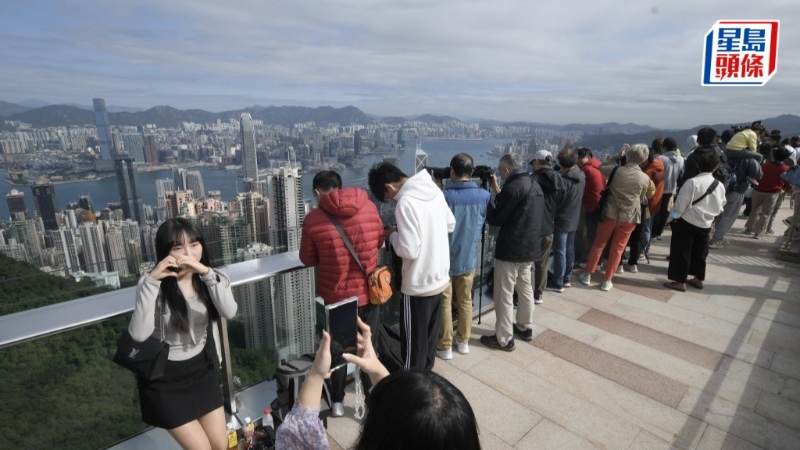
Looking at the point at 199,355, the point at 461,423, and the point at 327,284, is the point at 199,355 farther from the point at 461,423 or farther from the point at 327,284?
the point at 461,423

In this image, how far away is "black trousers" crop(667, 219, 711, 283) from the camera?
5176 millimetres

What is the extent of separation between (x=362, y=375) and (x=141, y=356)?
5.19 ft

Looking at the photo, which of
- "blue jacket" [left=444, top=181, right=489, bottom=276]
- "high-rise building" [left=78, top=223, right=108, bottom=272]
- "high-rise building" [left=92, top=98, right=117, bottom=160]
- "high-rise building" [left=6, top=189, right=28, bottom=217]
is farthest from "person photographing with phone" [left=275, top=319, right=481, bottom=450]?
"high-rise building" [left=92, top=98, right=117, bottom=160]

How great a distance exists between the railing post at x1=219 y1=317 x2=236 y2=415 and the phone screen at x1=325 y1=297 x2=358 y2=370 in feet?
5.14

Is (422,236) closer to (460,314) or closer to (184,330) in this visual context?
(460,314)

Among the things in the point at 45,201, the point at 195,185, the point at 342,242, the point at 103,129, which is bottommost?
the point at 45,201

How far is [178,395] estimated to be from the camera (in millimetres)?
2307

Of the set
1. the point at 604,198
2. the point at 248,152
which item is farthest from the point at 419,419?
the point at 248,152

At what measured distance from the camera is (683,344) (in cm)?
411

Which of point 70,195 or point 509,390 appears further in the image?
point 70,195

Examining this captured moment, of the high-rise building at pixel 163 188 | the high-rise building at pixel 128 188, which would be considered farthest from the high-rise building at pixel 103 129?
the high-rise building at pixel 163 188

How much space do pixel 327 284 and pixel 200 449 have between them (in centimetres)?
126

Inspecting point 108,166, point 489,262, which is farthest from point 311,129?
point 489,262

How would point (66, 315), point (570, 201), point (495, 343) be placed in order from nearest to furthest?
point (66, 315), point (495, 343), point (570, 201)
